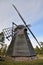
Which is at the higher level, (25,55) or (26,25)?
(26,25)

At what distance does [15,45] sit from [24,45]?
170cm

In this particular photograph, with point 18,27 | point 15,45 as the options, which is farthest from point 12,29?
point 15,45

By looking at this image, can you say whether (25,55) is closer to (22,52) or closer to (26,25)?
(22,52)

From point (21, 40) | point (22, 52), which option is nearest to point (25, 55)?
point (22, 52)

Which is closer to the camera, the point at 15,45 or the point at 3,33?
the point at 15,45

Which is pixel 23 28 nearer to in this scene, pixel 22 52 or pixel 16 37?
pixel 16 37

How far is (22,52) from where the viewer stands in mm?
35125

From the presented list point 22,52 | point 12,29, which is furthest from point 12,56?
point 12,29

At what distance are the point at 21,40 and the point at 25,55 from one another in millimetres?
2938

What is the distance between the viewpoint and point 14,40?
36156 mm

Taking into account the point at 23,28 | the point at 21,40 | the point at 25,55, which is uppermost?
the point at 23,28

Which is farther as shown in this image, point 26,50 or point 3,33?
point 3,33

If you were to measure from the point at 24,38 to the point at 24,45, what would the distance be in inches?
54.9

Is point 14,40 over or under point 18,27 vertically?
under
